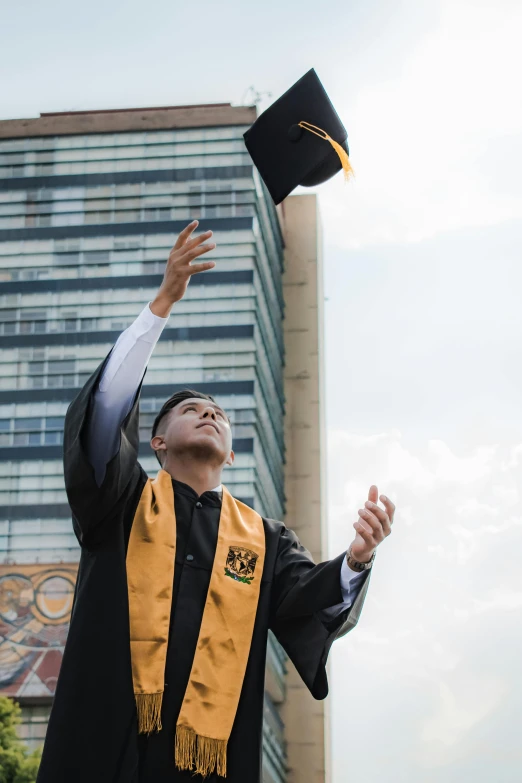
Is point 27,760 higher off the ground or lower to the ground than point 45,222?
lower

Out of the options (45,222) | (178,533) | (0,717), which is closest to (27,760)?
(0,717)

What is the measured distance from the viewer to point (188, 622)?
459 centimetres

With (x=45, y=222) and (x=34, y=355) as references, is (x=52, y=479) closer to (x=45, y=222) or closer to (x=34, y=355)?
(x=34, y=355)

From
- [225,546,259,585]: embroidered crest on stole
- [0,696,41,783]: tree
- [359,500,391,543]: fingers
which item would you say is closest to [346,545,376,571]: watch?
[359,500,391,543]: fingers

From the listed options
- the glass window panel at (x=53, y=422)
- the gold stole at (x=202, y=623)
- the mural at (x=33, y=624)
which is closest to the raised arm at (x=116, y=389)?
the gold stole at (x=202, y=623)

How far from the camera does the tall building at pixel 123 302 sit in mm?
59875

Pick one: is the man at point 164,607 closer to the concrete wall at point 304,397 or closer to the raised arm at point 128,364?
the raised arm at point 128,364

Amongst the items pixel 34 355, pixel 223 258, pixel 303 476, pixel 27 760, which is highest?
pixel 223 258

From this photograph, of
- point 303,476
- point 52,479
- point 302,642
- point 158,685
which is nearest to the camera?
point 158,685

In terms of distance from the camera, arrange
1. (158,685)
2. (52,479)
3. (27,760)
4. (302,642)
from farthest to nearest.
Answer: (52,479) < (27,760) < (302,642) < (158,685)

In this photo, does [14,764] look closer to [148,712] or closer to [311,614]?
[311,614]

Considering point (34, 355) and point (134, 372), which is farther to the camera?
point (34, 355)

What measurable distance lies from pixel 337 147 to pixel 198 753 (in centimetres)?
301

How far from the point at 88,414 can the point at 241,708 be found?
4.10 ft
